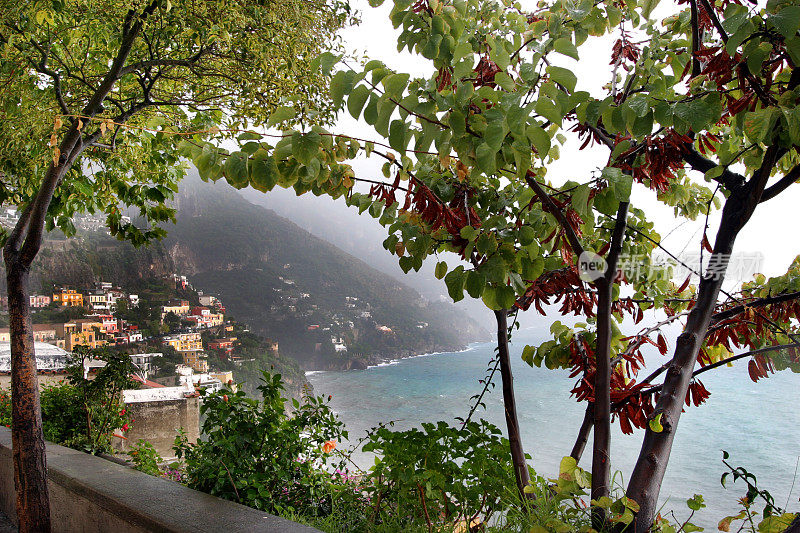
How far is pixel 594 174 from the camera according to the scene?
94 centimetres

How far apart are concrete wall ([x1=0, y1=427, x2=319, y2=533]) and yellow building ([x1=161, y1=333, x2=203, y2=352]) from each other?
8.65 m

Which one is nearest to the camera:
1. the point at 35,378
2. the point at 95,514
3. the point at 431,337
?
the point at 95,514

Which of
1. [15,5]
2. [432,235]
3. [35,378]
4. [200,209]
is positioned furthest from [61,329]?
[432,235]

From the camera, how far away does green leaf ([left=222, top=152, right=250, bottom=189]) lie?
829 millimetres

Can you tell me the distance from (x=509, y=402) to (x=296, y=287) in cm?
1369

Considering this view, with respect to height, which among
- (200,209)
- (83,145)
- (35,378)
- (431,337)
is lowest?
(431,337)

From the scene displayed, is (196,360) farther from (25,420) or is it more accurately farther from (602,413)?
(602,413)

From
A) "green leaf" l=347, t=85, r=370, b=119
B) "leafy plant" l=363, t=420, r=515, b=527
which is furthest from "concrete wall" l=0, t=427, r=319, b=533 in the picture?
"green leaf" l=347, t=85, r=370, b=119

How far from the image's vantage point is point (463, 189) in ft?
3.78

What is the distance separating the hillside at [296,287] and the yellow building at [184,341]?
1.79m

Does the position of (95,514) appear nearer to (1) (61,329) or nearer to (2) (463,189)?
(2) (463,189)

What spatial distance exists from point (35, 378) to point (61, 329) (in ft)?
24.4

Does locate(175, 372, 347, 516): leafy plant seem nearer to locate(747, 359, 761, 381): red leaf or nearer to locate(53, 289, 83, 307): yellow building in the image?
locate(747, 359, 761, 381): red leaf

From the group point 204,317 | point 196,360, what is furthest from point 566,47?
point 204,317
